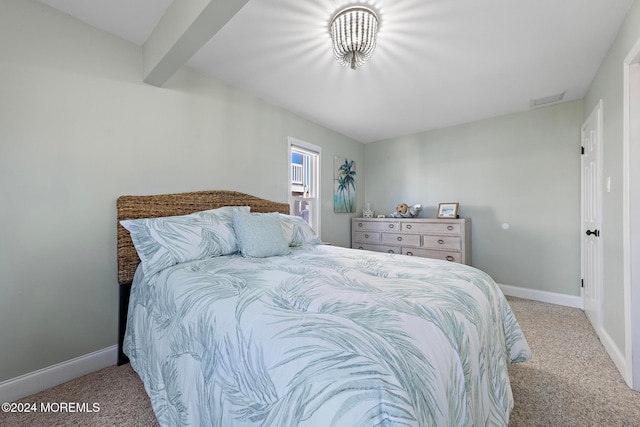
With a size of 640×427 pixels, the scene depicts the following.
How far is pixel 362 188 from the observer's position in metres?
4.55

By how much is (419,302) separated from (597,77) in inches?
117

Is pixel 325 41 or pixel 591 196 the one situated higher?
pixel 325 41

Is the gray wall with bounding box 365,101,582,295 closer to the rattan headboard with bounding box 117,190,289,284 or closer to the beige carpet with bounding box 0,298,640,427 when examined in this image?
the beige carpet with bounding box 0,298,640,427

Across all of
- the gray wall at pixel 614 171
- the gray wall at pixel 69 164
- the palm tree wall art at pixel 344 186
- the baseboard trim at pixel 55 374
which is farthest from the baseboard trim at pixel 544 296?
the baseboard trim at pixel 55 374

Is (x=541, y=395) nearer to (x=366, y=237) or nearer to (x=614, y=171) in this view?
(x=614, y=171)

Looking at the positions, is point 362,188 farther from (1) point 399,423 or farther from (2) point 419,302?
(1) point 399,423

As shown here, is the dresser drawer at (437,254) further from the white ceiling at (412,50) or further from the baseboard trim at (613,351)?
the white ceiling at (412,50)

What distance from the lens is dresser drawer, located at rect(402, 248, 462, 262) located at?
126 inches

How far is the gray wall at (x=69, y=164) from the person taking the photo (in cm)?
151

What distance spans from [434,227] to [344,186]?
1.48 meters

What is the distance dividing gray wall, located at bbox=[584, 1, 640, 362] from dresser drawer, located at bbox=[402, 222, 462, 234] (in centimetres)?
128

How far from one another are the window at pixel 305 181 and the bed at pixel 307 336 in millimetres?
1623

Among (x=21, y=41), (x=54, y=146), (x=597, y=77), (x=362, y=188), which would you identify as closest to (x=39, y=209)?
(x=54, y=146)

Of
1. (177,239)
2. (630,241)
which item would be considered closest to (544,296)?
(630,241)
